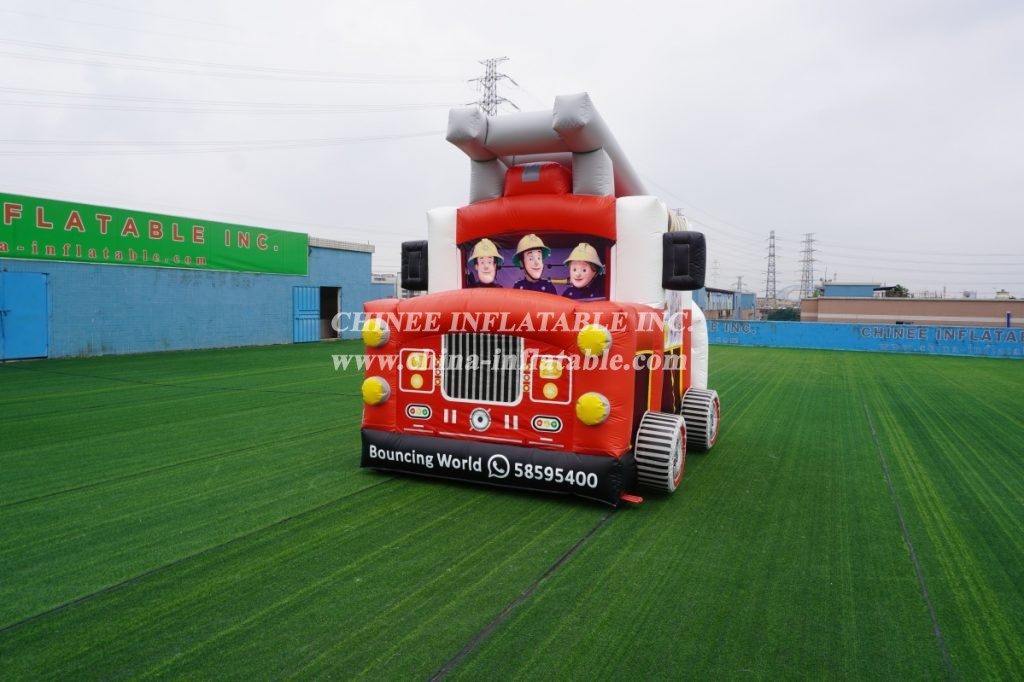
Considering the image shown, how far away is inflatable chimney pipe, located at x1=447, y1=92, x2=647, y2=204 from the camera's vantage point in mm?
4793

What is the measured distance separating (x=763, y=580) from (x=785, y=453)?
316 cm

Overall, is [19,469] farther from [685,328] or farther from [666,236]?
[685,328]

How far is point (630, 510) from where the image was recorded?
162 inches

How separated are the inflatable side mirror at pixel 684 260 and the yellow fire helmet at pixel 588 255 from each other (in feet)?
1.78

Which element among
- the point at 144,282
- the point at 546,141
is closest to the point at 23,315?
the point at 144,282

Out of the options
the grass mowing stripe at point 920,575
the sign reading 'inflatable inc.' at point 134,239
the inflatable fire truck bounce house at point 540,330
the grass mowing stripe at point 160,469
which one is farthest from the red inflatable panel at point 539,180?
the sign reading 'inflatable inc.' at point 134,239

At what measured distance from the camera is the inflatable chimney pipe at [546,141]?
189 inches

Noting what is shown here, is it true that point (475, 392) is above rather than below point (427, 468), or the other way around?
above

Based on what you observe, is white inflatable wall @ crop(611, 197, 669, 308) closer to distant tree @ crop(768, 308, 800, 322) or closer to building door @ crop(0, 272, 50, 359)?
building door @ crop(0, 272, 50, 359)

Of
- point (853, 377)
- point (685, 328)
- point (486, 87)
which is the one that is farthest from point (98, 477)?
point (486, 87)

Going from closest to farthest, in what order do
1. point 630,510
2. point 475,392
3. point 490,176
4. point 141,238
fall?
1. point 630,510
2. point 475,392
3. point 490,176
4. point 141,238

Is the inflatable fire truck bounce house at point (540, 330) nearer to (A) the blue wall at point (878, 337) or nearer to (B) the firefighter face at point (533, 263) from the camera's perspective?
(B) the firefighter face at point (533, 263)

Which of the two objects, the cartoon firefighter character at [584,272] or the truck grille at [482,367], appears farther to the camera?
the cartoon firefighter character at [584,272]

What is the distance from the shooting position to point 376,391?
4.72 m
